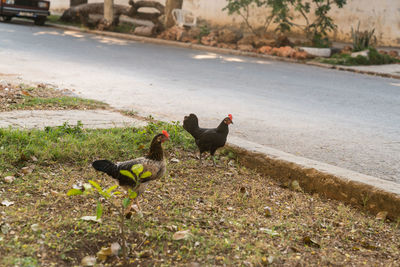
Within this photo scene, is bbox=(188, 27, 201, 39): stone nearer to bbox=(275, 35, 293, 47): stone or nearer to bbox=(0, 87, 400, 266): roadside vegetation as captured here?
bbox=(275, 35, 293, 47): stone

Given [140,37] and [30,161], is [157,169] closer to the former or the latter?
[30,161]

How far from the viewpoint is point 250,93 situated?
28.0 feet

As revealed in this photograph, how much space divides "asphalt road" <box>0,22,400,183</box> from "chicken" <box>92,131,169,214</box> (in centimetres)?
215

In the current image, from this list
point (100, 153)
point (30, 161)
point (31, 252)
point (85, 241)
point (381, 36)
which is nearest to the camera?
point (31, 252)

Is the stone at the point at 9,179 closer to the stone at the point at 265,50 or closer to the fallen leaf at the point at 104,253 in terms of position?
the fallen leaf at the point at 104,253

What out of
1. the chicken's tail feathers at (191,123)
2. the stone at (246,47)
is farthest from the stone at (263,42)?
the chicken's tail feathers at (191,123)

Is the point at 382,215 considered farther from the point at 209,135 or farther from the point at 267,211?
the point at 209,135

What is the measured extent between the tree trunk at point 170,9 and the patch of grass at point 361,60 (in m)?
7.09

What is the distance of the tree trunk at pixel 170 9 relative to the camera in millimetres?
19255

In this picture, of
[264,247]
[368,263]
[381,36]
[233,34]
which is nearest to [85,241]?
[264,247]

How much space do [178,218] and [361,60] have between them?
12.6 metres

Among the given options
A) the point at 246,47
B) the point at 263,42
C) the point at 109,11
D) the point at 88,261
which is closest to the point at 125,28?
the point at 109,11

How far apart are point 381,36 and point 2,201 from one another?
19.0 metres

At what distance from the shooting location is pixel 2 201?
10.8ft
